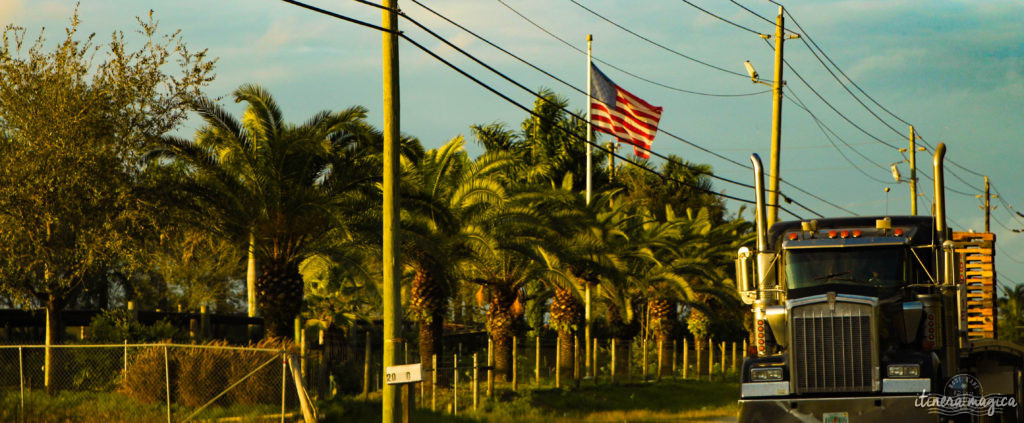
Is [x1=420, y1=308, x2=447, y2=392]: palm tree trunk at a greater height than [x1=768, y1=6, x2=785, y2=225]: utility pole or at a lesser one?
lesser

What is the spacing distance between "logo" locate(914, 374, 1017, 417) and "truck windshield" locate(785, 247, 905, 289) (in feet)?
5.18

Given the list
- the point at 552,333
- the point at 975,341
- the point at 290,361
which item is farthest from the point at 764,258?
the point at 552,333

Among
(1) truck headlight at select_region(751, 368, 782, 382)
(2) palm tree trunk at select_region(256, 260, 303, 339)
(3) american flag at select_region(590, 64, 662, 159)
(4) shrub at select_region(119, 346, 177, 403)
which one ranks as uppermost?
(3) american flag at select_region(590, 64, 662, 159)

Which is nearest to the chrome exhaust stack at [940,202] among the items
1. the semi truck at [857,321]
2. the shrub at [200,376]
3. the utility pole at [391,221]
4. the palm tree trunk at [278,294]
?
the semi truck at [857,321]

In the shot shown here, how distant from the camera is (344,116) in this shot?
87.5 ft

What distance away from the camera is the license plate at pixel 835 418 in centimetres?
1391

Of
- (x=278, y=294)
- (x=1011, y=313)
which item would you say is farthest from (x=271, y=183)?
(x=1011, y=313)

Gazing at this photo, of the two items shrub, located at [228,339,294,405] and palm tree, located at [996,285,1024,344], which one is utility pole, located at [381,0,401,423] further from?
palm tree, located at [996,285,1024,344]

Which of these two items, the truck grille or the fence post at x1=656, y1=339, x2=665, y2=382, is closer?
the truck grille

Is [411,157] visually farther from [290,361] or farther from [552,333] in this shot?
[552,333]

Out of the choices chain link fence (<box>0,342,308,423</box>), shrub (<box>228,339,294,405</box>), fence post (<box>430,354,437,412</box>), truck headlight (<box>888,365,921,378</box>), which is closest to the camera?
truck headlight (<box>888,365,921,378</box>)

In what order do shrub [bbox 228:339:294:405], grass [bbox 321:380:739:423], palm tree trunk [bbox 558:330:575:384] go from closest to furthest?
shrub [bbox 228:339:294:405] < grass [bbox 321:380:739:423] < palm tree trunk [bbox 558:330:575:384]

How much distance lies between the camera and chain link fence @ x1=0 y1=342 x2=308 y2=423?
20750 millimetres

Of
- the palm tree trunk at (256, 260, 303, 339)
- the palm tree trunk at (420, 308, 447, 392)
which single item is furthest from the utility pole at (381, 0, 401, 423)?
the palm tree trunk at (420, 308, 447, 392)
